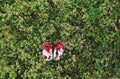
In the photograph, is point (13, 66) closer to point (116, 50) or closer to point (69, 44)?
point (69, 44)

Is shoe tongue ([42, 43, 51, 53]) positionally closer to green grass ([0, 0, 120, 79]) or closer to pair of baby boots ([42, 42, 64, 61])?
pair of baby boots ([42, 42, 64, 61])

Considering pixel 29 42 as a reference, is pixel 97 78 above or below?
below

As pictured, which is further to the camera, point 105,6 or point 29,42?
point 105,6

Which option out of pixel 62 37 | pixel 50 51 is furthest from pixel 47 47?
pixel 62 37

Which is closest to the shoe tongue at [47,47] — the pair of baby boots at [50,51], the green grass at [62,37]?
the pair of baby boots at [50,51]

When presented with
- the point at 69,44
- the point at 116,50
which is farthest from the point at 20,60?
the point at 116,50

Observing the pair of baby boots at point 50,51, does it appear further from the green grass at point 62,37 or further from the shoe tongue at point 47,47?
the green grass at point 62,37

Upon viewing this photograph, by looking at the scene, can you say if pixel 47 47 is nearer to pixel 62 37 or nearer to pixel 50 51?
pixel 50 51

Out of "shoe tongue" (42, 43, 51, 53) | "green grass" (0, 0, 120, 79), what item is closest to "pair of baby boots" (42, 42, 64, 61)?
"shoe tongue" (42, 43, 51, 53)
